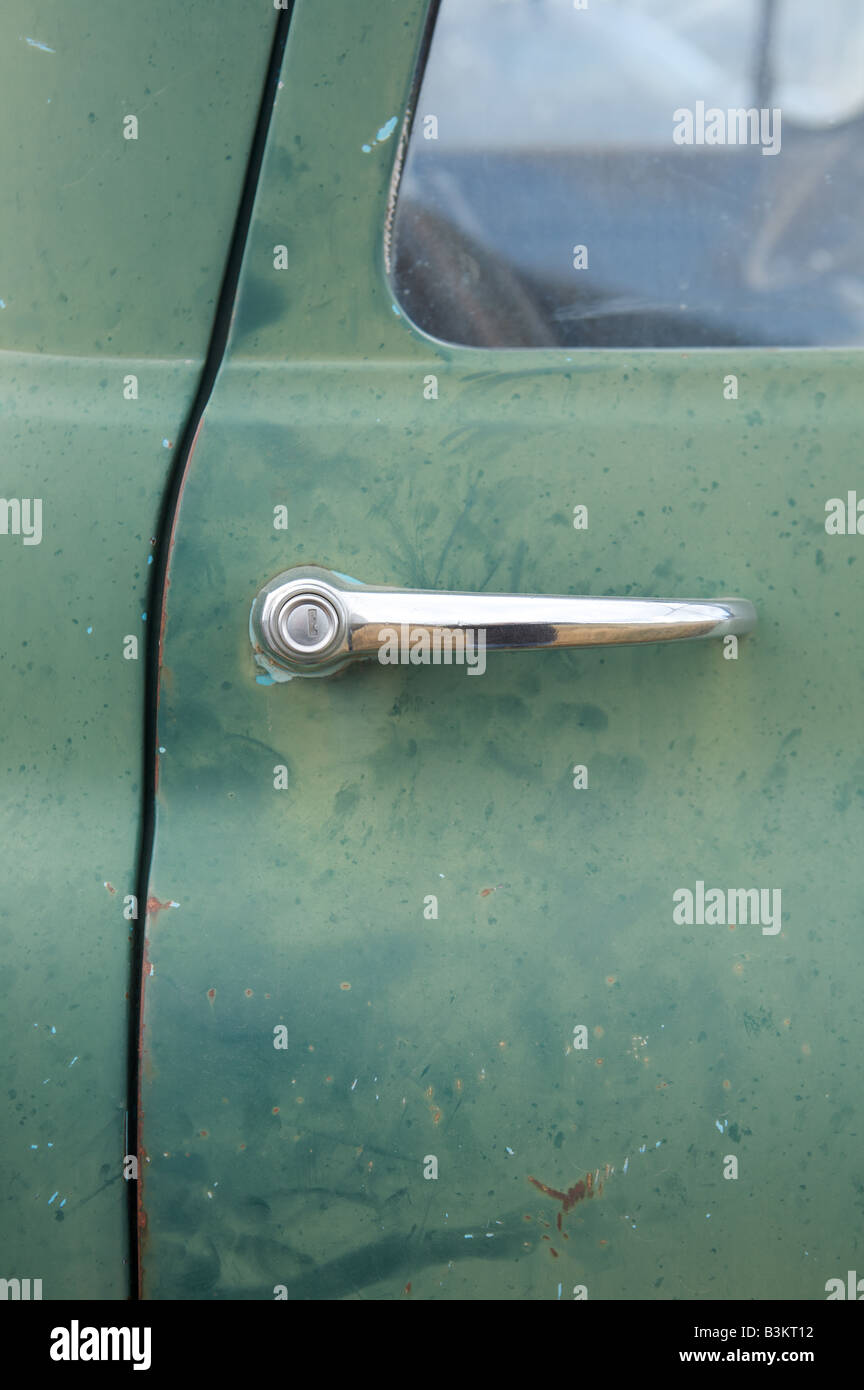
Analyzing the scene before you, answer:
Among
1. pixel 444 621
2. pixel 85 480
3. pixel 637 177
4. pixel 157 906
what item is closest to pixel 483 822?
pixel 444 621

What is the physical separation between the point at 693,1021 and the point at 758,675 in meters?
0.29

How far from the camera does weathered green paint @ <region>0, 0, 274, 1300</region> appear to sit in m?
0.82

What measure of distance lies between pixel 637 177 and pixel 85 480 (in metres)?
0.56

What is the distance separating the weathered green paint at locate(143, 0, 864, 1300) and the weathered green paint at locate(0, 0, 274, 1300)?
41 mm

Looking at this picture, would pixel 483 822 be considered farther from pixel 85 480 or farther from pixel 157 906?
pixel 85 480

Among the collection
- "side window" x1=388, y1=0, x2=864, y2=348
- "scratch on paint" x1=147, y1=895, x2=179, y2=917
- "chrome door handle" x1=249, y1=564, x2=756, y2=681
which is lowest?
"scratch on paint" x1=147, y1=895, x2=179, y2=917

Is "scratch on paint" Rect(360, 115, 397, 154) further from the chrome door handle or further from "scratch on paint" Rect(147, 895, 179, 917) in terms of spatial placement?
"scratch on paint" Rect(147, 895, 179, 917)

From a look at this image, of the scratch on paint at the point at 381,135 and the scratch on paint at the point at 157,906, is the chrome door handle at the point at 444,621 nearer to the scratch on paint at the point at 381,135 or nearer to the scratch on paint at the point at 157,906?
the scratch on paint at the point at 157,906

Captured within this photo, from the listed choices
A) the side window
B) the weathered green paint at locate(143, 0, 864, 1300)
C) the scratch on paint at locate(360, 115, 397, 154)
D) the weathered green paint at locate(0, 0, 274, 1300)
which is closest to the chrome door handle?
the weathered green paint at locate(143, 0, 864, 1300)

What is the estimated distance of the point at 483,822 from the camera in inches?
33.4

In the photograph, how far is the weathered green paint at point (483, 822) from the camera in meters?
0.82

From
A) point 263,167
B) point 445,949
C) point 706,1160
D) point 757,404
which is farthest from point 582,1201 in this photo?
point 263,167

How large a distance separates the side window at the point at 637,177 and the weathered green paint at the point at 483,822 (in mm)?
41
